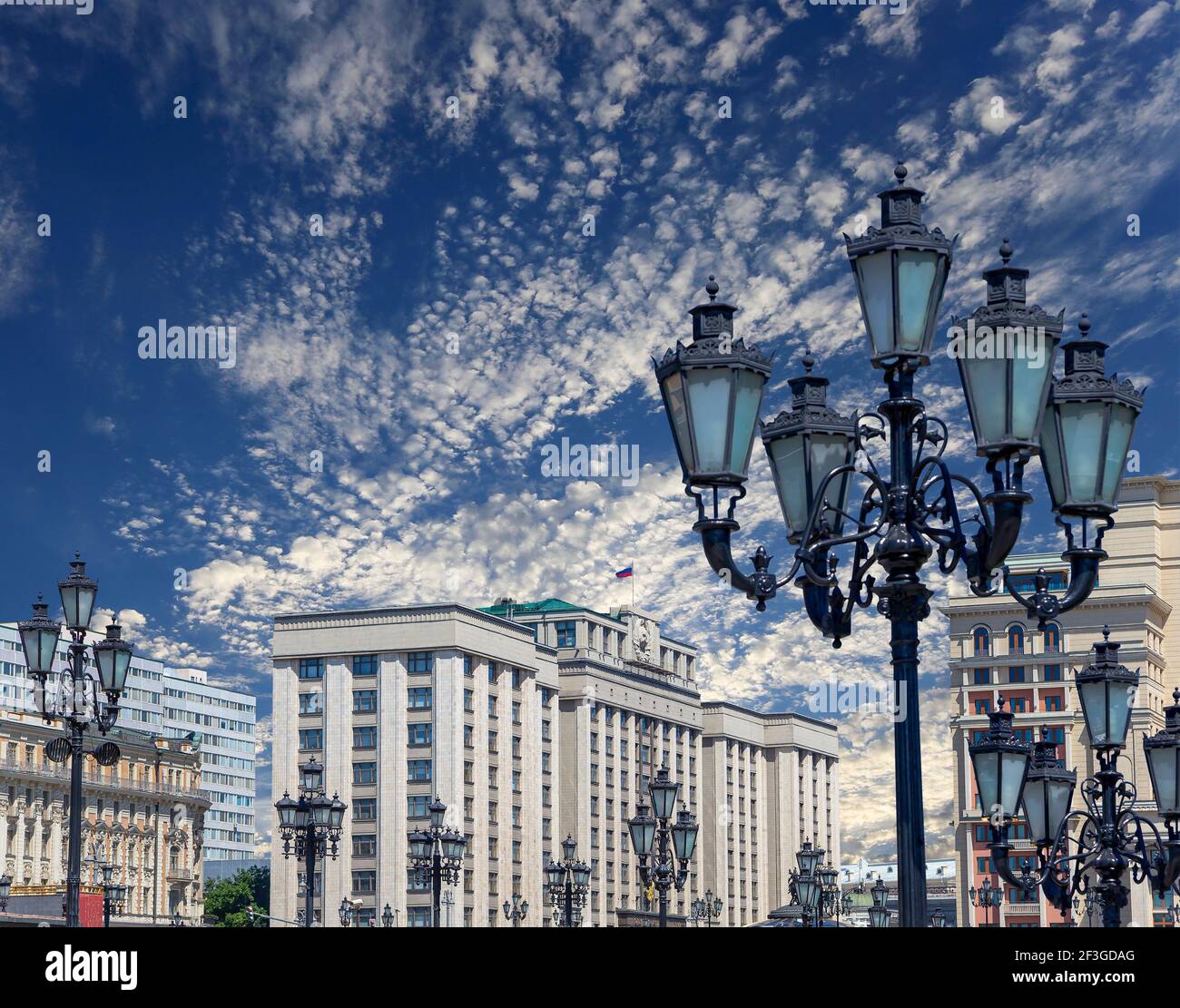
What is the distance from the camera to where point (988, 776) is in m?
16.2

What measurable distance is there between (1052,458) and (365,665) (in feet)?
310

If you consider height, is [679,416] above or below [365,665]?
below

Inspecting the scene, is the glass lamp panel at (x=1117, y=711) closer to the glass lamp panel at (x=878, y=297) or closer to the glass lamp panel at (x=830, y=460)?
the glass lamp panel at (x=830, y=460)

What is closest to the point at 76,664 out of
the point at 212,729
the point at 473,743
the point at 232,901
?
the point at 473,743

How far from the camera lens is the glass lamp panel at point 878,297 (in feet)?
28.2

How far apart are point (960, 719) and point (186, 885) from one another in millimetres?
54902

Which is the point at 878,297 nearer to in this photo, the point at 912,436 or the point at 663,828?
the point at 912,436

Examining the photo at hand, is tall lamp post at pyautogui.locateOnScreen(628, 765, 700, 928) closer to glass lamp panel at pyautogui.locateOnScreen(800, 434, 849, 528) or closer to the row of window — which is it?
glass lamp panel at pyautogui.locateOnScreen(800, 434, 849, 528)

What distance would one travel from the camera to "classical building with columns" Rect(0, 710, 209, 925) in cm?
9212

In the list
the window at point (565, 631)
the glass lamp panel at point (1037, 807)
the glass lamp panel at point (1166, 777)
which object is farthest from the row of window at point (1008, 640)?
the glass lamp panel at point (1166, 777)

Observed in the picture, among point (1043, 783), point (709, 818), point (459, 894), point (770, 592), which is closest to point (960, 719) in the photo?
point (459, 894)

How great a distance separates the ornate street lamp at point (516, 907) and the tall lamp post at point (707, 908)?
17.3 metres

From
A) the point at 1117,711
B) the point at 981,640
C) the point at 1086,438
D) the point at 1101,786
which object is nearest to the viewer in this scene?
the point at 1086,438
